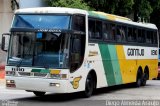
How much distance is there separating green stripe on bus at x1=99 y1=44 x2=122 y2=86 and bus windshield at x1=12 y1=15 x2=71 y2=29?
2857 mm

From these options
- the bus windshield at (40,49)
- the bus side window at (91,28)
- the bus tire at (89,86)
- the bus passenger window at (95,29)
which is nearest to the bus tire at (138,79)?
the bus passenger window at (95,29)

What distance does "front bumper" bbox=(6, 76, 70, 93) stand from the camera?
1600 centimetres

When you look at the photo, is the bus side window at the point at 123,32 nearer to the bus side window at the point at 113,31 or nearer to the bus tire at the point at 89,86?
the bus side window at the point at 113,31

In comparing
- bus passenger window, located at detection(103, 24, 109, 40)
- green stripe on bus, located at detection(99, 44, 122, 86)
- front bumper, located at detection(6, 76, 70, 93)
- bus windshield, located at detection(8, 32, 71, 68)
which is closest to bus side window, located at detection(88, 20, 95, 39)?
green stripe on bus, located at detection(99, 44, 122, 86)

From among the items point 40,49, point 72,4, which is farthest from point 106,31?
point 72,4

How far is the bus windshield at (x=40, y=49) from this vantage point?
639 inches

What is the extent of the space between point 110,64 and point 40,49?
15.1ft

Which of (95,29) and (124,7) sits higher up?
(124,7)

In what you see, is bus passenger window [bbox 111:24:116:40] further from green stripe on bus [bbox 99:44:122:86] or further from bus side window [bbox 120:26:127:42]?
bus side window [bbox 120:26:127:42]

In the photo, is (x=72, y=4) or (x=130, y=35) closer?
(x=130, y=35)

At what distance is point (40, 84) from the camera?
16.2m

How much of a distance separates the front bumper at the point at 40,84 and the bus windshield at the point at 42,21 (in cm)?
182

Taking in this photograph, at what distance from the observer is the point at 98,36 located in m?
18.9

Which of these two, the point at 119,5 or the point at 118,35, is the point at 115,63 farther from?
the point at 119,5
